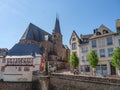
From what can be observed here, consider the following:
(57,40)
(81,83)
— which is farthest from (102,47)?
(57,40)

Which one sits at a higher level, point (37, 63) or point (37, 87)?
point (37, 63)

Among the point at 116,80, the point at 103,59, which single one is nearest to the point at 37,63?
the point at 103,59

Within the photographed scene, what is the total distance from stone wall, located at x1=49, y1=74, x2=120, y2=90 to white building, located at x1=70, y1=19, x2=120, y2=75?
10802 millimetres

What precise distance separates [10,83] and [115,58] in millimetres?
21868

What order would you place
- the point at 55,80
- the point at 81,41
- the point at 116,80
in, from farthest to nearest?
1. the point at 81,41
2. the point at 55,80
3. the point at 116,80

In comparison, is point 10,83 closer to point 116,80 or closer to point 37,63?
point 37,63

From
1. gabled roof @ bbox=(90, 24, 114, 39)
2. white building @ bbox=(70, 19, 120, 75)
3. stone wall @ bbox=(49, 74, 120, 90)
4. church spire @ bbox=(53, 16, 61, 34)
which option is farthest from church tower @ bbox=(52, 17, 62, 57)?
stone wall @ bbox=(49, 74, 120, 90)

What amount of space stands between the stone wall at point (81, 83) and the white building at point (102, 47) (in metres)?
10.8

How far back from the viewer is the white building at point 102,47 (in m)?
27.7

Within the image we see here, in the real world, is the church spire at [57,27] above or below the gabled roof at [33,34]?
above

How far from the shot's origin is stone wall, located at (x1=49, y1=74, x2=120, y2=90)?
49.8 feet

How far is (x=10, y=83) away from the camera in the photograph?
29.7 meters

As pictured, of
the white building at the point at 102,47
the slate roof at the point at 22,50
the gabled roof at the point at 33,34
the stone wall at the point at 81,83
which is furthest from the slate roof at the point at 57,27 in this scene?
the stone wall at the point at 81,83

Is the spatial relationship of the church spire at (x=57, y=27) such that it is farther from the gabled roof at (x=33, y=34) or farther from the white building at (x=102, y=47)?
the white building at (x=102, y=47)
